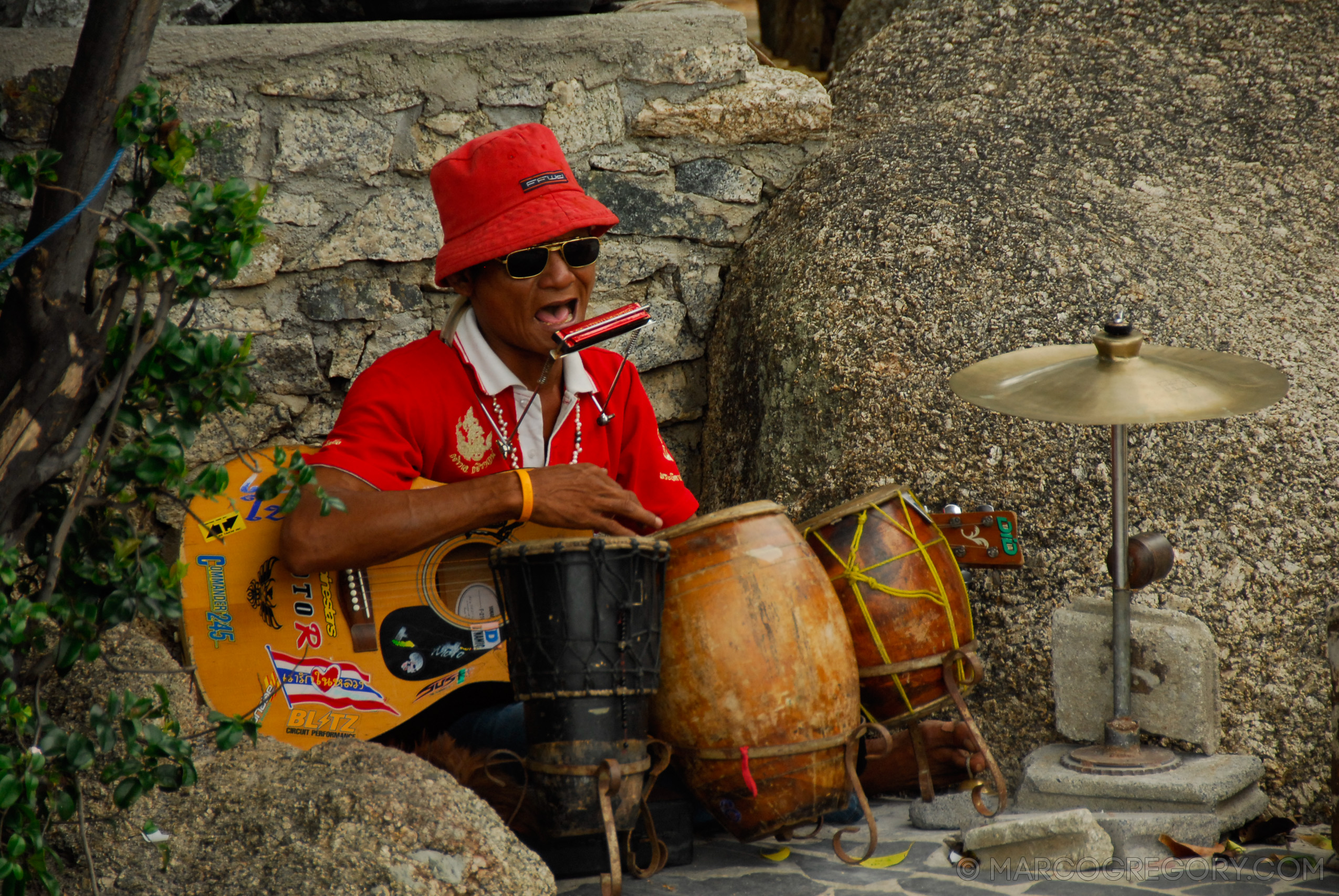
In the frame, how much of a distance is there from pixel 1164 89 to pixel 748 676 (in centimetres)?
281

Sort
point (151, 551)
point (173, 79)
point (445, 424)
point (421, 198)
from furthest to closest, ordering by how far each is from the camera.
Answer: point (421, 198) → point (173, 79) → point (445, 424) → point (151, 551)

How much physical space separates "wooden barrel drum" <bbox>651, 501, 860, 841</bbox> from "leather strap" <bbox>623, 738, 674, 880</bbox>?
0.12 feet

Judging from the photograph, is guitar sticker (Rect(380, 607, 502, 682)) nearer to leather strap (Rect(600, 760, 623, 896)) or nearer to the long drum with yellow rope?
leather strap (Rect(600, 760, 623, 896))

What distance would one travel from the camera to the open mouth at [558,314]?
2.85 m

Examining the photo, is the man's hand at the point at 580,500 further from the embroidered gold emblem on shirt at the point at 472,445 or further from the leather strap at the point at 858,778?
the leather strap at the point at 858,778

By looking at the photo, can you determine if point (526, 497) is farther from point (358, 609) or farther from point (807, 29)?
point (807, 29)

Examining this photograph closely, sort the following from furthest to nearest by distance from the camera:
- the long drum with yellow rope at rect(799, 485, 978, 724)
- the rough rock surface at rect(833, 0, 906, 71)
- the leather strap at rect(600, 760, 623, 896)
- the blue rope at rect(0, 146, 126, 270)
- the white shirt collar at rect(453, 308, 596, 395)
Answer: the rough rock surface at rect(833, 0, 906, 71)
the white shirt collar at rect(453, 308, 596, 395)
the long drum with yellow rope at rect(799, 485, 978, 724)
the leather strap at rect(600, 760, 623, 896)
the blue rope at rect(0, 146, 126, 270)

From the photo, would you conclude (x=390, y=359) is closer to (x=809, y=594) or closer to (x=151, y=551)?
(x=151, y=551)

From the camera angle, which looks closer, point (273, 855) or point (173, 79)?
point (273, 855)

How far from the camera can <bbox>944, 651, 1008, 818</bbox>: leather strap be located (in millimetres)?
2574

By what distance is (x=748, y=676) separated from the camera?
2.35m

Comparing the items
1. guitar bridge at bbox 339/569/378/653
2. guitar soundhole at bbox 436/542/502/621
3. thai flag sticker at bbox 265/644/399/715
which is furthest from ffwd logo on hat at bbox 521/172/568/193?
thai flag sticker at bbox 265/644/399/715

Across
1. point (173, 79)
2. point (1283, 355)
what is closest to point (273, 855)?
point (173, 79)

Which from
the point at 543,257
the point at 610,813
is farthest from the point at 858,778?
the point at 543,257
